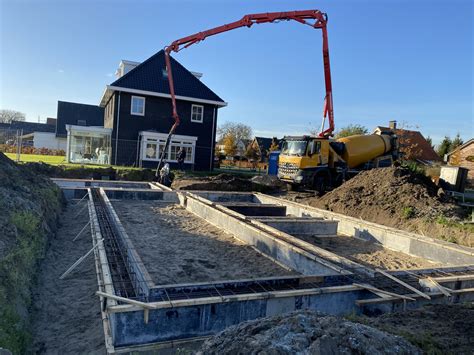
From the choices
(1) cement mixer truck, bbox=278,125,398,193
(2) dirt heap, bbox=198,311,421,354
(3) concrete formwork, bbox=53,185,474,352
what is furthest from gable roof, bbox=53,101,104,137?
(2) dirt heap, bbox=198,311,421,354

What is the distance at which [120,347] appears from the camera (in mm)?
3541

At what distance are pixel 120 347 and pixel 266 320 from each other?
1689mm

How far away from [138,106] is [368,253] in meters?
18.7

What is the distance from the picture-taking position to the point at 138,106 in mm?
23328

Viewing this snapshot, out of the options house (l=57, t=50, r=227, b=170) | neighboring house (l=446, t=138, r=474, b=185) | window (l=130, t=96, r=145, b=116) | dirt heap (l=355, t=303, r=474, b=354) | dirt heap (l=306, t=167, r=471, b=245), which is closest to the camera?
dirt heap (l=355, t=303, r=474, b=354)

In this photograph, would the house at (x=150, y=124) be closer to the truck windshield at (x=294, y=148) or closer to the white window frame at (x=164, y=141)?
the white window frame at (x=164, y=141)

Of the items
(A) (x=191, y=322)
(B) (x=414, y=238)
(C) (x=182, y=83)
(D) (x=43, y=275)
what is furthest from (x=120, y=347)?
(C) (x=182, y=83)

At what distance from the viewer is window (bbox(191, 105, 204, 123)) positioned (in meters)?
24.8

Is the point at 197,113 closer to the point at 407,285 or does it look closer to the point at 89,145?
the point at 89,145

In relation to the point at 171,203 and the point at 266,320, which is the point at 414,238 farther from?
the point at 171,203

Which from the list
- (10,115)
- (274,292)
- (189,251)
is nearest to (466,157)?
(189,251)

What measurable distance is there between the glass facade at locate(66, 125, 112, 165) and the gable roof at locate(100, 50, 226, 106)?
2785 mm

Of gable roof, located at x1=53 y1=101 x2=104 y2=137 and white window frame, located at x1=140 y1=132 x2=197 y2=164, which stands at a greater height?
gable roof, located at x1=53 y1=101 x2=104 y2=137

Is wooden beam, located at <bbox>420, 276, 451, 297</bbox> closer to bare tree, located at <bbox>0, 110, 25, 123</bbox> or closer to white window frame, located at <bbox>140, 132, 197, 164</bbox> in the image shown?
white window frame, located at <bbox>140, 132, 197, 164</bbox>
